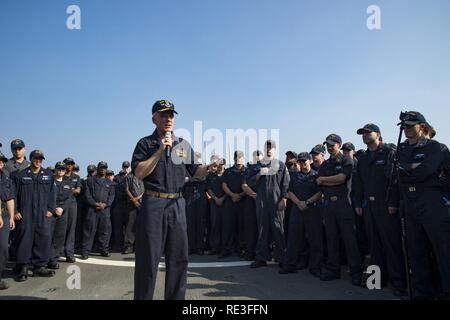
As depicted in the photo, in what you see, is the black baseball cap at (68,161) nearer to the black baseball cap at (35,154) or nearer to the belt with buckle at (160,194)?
the black baseball cap at (35,154)

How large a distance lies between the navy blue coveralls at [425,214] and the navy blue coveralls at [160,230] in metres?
3.09

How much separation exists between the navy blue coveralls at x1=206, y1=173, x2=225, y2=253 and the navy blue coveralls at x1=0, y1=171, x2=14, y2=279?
4.54m

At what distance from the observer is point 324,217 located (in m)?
5.62

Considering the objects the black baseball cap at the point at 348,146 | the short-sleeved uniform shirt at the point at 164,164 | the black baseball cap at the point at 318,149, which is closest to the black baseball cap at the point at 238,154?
the black baseball cap at the point at 318,149

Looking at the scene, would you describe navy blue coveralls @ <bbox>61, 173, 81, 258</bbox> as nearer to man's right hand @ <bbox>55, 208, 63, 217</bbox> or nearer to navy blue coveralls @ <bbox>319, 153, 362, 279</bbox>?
man's right hand @ <bbox>55, 208, 63, 217</bbox>

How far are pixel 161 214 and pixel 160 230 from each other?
0.16 meters

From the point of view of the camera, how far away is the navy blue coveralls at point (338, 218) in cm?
529

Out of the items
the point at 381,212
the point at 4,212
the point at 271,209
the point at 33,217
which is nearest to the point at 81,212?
the point at 33,217

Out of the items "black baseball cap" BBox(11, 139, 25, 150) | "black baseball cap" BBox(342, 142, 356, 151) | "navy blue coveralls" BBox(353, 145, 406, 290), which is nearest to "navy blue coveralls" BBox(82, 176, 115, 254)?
"black baseball cap" BBox(11, 139, 25, 150)

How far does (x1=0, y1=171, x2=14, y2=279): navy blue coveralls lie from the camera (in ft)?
16.8

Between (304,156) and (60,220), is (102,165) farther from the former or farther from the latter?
(304,156)

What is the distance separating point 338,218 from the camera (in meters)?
5.38
